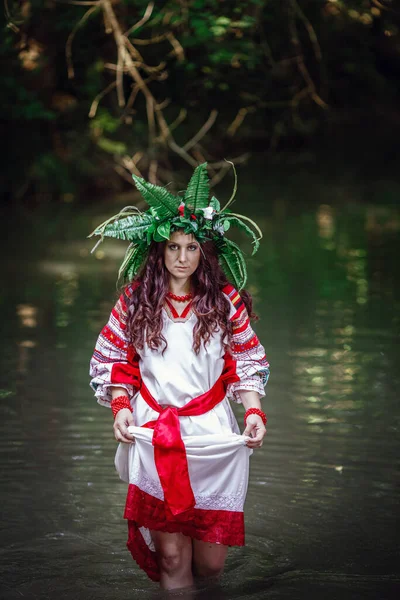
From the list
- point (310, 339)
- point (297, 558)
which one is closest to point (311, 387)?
point (310, 339)

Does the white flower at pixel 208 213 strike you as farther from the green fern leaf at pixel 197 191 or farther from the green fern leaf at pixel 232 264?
the green fern leaf at pixel 232 264

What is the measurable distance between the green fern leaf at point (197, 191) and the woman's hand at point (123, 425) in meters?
0.86

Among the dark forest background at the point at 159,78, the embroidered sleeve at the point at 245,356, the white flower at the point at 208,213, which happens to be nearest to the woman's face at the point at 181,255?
the white flower at the point at 208,213

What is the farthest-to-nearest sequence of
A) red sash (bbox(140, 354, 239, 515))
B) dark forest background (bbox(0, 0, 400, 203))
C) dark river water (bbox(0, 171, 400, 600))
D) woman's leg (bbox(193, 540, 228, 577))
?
1. dark forest background (bbox(0, 0, 400, 203))
2. dark river water (bbox(0, 171, 400, 600))
3. woman's leg (bbox(193, 540, 228, 577))
4. red sash (bbox(140, 354, 239, 515))

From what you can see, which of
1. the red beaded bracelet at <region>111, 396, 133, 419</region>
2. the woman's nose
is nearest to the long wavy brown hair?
the woman's nose

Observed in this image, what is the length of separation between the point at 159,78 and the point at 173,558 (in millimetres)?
8931

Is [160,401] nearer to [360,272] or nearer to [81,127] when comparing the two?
[360,272]

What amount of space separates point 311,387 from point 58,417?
1.94 m

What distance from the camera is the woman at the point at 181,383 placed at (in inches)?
179

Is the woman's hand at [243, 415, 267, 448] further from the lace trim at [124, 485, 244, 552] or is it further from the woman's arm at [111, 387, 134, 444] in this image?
the woman's arm at [111, 387, 134, 444]

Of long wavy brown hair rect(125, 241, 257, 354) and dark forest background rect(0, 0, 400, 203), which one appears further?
dark forest background rect(0, 0, 400, 203)

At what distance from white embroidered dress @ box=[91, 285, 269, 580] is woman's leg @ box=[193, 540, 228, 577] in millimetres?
79

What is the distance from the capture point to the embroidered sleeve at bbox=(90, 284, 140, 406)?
15.2 feet

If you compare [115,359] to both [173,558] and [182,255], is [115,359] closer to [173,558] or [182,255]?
[182,255]
